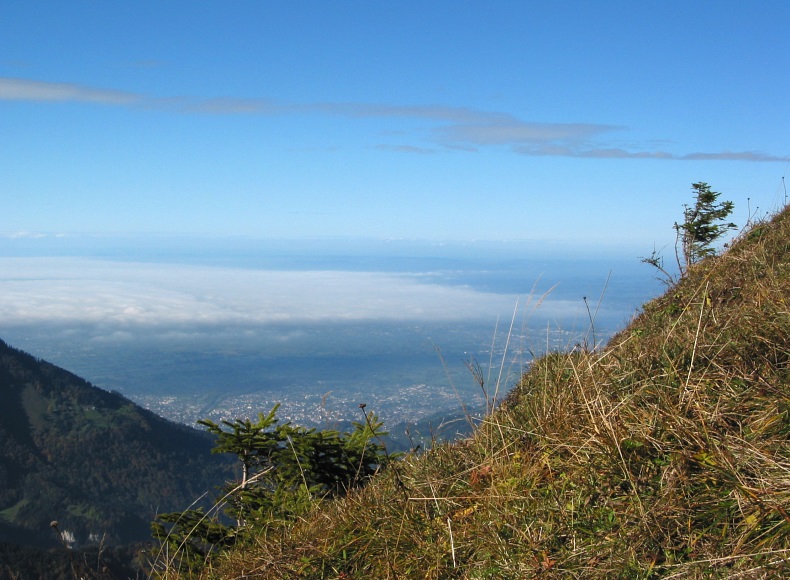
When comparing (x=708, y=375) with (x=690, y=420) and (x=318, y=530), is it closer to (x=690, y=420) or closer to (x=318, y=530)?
(x=690, y=420)

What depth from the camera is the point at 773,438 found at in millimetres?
2945

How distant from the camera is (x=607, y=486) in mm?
3049

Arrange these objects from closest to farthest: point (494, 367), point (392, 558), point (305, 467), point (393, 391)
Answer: point (392, 558) < point (494, 367) < point (305, 467) < point (393, 391)

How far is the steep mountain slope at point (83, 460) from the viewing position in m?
135

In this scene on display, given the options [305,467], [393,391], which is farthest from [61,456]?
[305,467]

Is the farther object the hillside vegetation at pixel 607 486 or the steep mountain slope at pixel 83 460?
the steep mountain slope at pixel 83 460

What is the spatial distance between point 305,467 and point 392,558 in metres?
3.95

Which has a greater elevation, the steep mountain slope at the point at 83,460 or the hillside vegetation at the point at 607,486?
the hillside vegetation at the point at 607,486

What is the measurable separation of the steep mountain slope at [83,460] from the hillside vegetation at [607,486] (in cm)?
13692

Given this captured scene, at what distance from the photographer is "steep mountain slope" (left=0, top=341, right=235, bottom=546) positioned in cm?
13538

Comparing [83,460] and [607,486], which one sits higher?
[607,486]

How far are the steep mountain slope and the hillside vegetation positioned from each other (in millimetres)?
136916

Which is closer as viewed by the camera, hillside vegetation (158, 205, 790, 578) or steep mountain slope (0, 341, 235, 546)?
hillside vegetation (158, 205, 790, 578)

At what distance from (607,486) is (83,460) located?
624ft
